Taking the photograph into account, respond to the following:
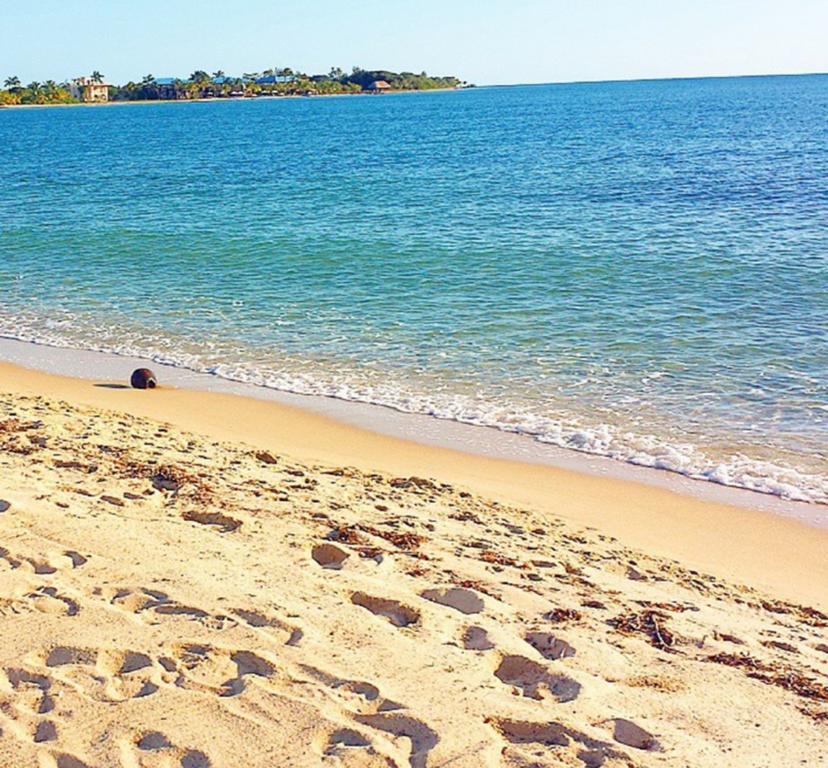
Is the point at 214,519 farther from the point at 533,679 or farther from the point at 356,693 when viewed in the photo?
the point at 533,679

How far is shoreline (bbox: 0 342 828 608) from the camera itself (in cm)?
777

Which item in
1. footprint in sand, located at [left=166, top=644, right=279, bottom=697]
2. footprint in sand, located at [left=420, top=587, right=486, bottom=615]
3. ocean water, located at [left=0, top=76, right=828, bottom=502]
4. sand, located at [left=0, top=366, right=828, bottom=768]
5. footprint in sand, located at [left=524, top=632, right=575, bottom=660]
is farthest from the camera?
ocean water, located at [left=0, top=76, right=828, bottom=502]

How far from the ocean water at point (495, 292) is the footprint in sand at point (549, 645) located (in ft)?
15.0

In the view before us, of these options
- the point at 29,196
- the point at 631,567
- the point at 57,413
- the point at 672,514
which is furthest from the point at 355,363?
the point at 29,196

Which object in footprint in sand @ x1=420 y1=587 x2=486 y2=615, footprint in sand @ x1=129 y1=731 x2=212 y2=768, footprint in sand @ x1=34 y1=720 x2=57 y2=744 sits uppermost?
footprint in sand @ x1=34 y1=720 x2=57 y2=744

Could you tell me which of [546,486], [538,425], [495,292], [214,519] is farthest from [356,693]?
[495,292]

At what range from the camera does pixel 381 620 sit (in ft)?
18.0

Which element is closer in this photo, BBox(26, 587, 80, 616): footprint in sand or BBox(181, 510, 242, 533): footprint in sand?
BBox(26, 587, 80, 616): footprint in sand

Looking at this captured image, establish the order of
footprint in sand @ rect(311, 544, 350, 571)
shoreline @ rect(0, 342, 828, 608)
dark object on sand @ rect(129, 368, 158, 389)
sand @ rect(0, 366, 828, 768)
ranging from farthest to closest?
dark object on sand @ rect(129, 368, 158, 389) → shoreline @ rect(0, 342, 828, 608) → footprint in sand @ rect(311, 544, 350, 571) → sand @ rect(0, 366, 828, 768)

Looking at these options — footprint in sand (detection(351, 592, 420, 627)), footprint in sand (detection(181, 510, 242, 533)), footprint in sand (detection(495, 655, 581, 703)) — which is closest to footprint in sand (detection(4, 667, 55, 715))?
footprint in sand (detection(351, 592, 420, 627))

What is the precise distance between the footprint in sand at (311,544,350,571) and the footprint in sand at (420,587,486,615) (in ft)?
2.37

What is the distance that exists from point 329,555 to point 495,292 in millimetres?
11963

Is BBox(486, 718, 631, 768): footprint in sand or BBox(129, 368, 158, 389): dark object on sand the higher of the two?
BBox(486, 718, 631, 768): footprint in sand

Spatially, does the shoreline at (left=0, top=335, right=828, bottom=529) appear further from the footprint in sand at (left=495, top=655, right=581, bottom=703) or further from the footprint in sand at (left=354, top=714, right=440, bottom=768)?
the footprint in sand at (left=354, top=714, right=440, bottom=768)
